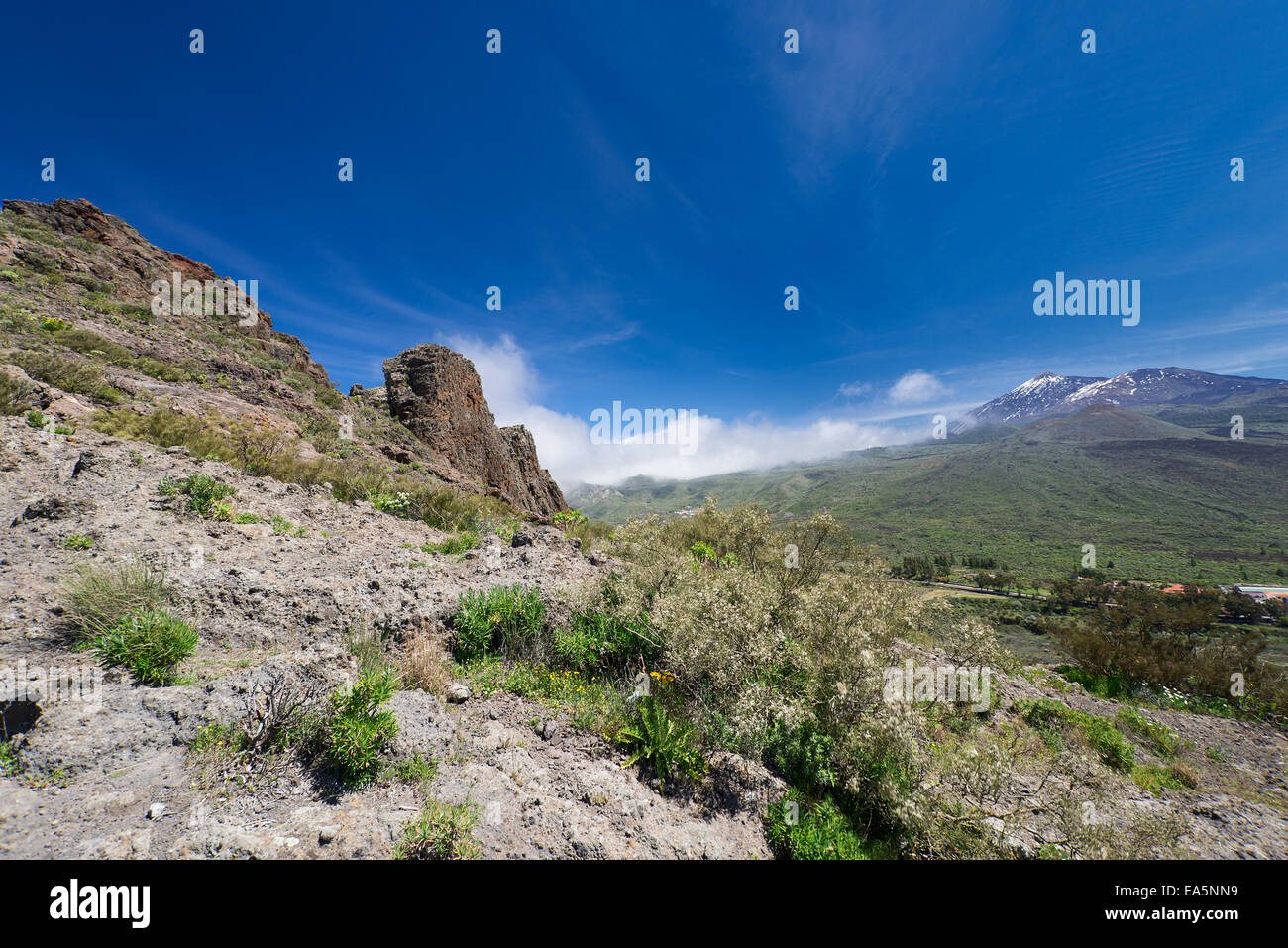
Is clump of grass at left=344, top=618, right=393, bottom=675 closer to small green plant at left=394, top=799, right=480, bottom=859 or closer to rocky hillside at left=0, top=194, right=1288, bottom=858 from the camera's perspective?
rocky hillside at left=0, top=194, right=1288, bottom=858

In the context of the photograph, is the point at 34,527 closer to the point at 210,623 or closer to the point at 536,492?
the point at 210,623

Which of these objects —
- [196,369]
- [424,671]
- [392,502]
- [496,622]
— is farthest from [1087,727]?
[196,369]

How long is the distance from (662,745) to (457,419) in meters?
27.9

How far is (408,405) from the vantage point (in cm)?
2648

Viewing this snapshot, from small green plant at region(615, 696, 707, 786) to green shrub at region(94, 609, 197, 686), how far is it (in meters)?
4.97

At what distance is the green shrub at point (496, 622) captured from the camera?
6699mm

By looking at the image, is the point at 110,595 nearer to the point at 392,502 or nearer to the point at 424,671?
the point at 424,671

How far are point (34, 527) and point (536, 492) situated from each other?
2797 cm

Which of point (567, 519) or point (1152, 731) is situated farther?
point (567, 519)

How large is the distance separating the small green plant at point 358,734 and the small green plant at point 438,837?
0.78 metres

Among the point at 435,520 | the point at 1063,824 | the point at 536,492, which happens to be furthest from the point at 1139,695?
the point at 536,492

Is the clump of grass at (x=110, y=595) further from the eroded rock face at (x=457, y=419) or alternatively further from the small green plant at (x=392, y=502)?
the eroded rock face at (x=457, y=419)

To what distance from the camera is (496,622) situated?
7020 millimetres

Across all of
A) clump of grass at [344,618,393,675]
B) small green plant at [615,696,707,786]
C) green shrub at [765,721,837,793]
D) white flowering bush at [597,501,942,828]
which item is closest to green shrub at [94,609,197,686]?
clump of grass at [344,618,393,675]
